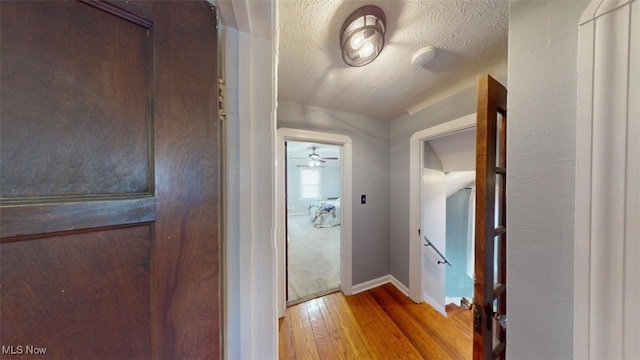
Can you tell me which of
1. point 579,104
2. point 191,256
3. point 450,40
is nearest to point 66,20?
point 191,256

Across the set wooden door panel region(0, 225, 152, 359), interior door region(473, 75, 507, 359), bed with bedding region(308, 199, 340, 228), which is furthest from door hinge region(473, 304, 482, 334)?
bed with bedding region(308, 199, 340, 228)

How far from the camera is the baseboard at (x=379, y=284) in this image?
6.81 feet

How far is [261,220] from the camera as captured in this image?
485mm

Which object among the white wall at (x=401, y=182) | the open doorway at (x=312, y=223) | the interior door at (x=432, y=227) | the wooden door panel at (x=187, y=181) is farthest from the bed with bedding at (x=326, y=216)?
the wooden door panel at (x=187, y=181)

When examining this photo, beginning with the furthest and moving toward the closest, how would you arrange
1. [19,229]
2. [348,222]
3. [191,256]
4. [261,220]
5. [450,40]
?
[348,222] < [450,40] < [261,220] < [191,256] < [19,229]

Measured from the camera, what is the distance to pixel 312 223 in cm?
570

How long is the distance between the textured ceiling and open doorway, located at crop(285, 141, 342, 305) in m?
0.66

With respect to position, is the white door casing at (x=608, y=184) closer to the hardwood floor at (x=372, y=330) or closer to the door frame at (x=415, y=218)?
the hardwood floor at (x=372, y=330)

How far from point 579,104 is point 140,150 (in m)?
0.97

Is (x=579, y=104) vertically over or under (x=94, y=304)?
over

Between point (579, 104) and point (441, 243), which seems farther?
point (441, 243)

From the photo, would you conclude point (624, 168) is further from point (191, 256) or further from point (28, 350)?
point (28, 350)

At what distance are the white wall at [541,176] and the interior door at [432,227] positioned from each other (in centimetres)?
133

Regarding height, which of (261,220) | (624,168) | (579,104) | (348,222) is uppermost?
(579,104)
